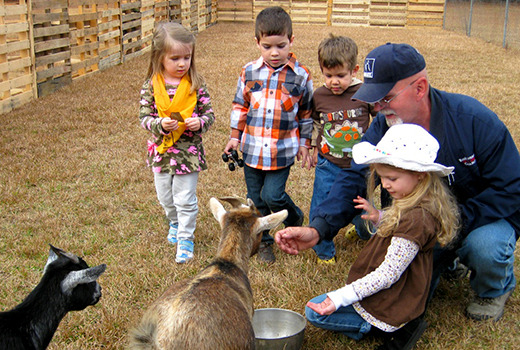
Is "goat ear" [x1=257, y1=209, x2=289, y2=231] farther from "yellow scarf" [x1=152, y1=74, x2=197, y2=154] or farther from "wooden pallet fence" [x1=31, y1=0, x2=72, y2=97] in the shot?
"wooden pallet fence" [x1=31, y1=0, x2=72, y2=97]

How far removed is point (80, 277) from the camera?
287cm

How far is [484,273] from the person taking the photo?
11.8ft

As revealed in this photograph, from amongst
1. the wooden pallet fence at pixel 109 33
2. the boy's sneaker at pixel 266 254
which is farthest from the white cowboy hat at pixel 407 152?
the wooden pallet fence at pixel 109 33

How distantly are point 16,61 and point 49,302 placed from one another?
309 inches

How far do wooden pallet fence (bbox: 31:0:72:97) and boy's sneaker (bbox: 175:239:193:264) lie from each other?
7.13 meters

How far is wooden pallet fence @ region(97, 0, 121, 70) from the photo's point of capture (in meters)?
13.1

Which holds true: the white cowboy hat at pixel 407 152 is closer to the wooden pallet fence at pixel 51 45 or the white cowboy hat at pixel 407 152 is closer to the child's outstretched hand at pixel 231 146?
the child's outstretched hand at pixel 231 146

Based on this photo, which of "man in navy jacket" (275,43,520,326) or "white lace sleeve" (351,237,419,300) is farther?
"man in navy jacket" (275,43,520,326)

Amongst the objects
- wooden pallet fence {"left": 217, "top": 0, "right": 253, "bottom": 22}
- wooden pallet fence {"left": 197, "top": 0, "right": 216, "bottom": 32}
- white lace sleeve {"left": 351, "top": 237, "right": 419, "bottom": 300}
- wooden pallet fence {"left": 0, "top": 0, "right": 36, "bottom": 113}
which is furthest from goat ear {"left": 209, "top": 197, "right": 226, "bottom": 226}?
wooden pallet fence {"left": 217, "top": 0, "right": 253, "bottom": 22}

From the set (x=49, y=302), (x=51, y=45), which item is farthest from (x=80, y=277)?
(x=51, y=45)

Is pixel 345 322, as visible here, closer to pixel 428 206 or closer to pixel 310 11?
pixel 428 206

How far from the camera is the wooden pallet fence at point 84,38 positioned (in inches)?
466

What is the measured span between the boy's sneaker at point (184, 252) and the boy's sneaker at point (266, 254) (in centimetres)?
59

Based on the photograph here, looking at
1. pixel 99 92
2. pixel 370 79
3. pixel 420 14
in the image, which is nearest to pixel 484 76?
pixel 99 92
